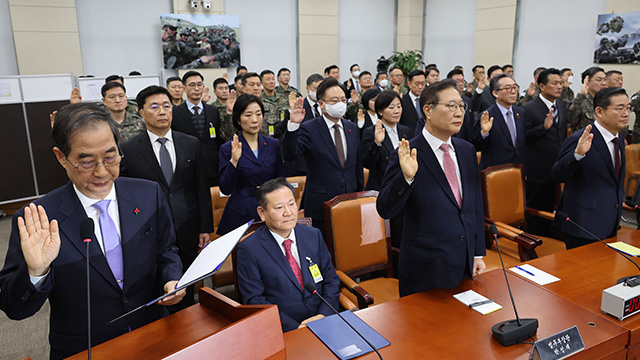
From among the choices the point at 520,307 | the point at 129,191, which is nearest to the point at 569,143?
the point at 520,307

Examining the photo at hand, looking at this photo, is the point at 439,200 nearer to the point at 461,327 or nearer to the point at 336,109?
the point at 461,327

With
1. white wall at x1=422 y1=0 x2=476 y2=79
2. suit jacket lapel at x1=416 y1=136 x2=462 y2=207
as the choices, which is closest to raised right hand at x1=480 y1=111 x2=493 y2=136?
suit jacket lapel at x1=416 y1=136 x2=462 y2=207

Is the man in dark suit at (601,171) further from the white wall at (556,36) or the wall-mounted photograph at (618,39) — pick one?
the white wall at (556,36)

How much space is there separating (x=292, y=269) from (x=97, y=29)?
794 cm

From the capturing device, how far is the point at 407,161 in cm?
196

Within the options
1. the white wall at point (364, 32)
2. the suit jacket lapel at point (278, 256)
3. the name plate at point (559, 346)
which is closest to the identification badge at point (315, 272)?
the suit jacket lapel at point (278, 256)

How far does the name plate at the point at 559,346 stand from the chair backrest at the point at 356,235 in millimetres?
1412

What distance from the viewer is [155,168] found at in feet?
8.75

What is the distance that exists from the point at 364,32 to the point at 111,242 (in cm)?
1049

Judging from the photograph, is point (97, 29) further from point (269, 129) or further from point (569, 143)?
point (569, 143)

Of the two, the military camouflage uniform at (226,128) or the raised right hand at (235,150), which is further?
the military camouflage uniform at (226,128)

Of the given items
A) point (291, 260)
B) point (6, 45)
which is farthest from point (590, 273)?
point (6, 45)

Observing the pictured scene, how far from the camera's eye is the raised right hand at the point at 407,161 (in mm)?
1953

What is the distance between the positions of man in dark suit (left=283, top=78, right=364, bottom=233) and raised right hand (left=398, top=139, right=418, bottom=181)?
4.72 feet
